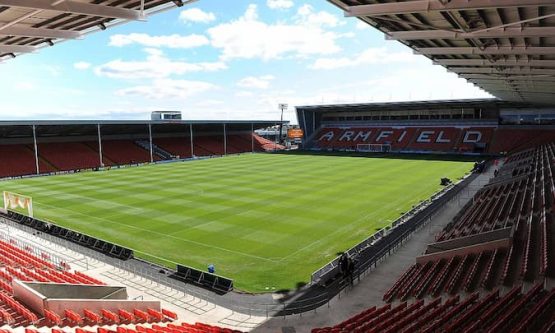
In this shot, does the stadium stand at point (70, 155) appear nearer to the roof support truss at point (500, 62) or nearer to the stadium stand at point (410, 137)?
the stadium stand at point (410, 137)

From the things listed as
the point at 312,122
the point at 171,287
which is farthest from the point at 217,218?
the point at 312,122

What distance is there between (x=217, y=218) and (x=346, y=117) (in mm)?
66556

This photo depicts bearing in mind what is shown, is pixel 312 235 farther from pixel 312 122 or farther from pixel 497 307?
pixel 312 122

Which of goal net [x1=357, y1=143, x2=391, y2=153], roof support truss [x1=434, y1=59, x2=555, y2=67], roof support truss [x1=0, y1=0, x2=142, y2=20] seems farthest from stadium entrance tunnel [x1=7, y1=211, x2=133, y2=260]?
goal net [x1=357, y1=143, x2=391, y2=153]

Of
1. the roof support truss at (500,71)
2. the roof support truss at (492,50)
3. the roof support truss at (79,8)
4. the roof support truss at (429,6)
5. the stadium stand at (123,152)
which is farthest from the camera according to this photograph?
the stadium stand at (123,152)

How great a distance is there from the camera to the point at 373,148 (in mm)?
76625

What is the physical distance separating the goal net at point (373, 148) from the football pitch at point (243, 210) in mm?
23785

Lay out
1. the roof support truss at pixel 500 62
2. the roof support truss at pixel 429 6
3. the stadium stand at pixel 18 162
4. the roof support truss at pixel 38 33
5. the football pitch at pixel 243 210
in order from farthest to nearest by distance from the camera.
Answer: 1. the stadium stand at pixel 18 162
2. the football pitch at pixel 243 210
3. the roof support truss at pixel 500 62
4. the roof support truss at pixel 38 33
5. the roof support truss at pixel 429 6

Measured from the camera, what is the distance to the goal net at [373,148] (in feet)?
245

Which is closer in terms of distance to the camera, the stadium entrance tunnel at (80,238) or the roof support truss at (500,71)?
the roof support truss at (500,71)

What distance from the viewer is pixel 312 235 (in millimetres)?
22484

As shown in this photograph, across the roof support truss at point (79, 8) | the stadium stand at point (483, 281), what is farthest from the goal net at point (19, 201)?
the stadium stand at point (483, 281)

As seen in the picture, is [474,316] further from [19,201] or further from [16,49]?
[19,201]

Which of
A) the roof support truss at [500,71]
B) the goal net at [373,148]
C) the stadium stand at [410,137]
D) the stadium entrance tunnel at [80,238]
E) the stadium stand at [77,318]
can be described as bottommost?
the stadium entrance tunnel at [80,238]
